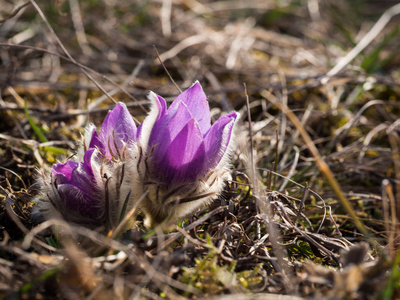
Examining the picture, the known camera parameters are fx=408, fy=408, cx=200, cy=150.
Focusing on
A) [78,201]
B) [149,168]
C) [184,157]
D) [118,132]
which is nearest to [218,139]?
[184,157]

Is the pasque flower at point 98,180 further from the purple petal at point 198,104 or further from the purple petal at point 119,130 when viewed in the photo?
the purple petal at point 198,104

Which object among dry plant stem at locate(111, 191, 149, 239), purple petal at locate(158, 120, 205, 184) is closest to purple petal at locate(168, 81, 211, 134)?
purple petal at locate(158, 120, 205, 184)

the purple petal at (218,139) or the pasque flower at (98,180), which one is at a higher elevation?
the purple petal at (218,139)

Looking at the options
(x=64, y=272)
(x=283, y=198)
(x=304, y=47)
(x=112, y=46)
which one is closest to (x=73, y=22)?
(x=112, y=46)

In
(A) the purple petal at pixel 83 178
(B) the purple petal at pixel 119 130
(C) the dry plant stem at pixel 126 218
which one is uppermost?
(B) the purple petal at pixel 119 130

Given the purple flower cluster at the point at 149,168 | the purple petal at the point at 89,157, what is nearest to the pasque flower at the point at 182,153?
the purple flower cluster at the point at 149,168

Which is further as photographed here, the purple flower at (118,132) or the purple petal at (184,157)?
the purple flower at (118,132)

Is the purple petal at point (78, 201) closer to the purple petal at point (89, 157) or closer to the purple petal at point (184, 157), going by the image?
the purple petal at point (89, 157)

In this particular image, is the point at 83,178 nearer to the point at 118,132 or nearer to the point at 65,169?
the point at 65,169
